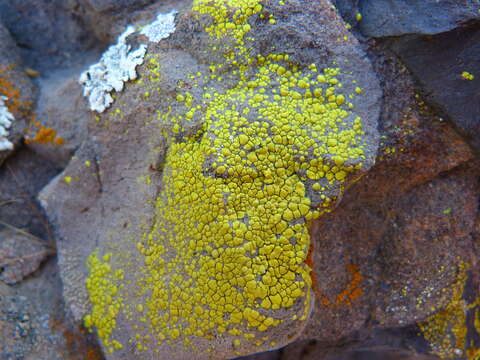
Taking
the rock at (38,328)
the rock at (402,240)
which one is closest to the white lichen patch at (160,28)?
the rock at (402,240)

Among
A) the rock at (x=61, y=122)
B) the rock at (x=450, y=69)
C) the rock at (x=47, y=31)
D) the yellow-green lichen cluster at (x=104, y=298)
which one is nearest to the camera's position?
the rock at (x=450, y=69)

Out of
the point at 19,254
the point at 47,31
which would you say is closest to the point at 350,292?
the point at 19,254

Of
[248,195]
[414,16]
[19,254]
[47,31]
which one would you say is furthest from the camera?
[47,31]

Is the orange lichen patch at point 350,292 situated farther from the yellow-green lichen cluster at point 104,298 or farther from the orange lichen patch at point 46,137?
the orange lichen patch at point 46,137

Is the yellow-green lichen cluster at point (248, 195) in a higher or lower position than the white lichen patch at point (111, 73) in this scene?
lower

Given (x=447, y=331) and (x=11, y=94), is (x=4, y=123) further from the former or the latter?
(x=447, y=331)

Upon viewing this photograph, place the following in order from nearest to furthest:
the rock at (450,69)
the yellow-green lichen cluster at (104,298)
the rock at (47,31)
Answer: the rock at (450,69) < the yellow-green lichen cluster at (104,298) < the rock at (47,31)

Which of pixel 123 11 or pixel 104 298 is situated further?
pixel 123 11

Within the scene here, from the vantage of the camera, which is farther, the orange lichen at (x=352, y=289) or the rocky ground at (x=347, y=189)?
the orange lichen at (x=352, y=289)
